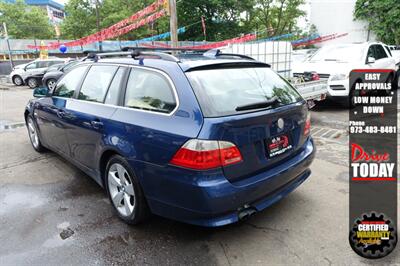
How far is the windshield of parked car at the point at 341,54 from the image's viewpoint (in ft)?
28.2

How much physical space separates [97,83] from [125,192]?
1326 millimetres

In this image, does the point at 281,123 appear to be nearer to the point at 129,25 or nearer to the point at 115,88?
the point at 115,88

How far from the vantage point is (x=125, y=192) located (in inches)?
120

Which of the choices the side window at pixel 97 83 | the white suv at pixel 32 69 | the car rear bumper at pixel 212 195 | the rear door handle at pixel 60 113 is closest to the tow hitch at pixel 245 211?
the car rear bumper at pixel 212 195

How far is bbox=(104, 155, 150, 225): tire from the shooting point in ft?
9.37

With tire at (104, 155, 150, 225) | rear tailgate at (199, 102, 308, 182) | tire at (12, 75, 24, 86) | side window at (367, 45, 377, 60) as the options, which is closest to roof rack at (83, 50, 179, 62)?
rear tailgate at (199, 102, 308, 182)

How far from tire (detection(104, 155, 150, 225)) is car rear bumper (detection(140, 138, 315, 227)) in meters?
0.16

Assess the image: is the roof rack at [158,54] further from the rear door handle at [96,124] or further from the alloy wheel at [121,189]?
the alloy wheel at [121,189]

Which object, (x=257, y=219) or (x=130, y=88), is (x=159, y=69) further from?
(x=257, y=219)

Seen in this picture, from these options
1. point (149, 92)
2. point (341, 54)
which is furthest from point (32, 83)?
point (149, 92)

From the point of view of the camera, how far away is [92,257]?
104 inches

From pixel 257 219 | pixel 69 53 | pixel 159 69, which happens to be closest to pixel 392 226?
pixel 257 219

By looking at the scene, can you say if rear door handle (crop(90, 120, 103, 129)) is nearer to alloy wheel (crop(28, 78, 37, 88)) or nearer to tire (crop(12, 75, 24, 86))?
alloy wheel (crop(28, 78, 37, 88))

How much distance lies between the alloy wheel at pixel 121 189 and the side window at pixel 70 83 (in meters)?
1.42
